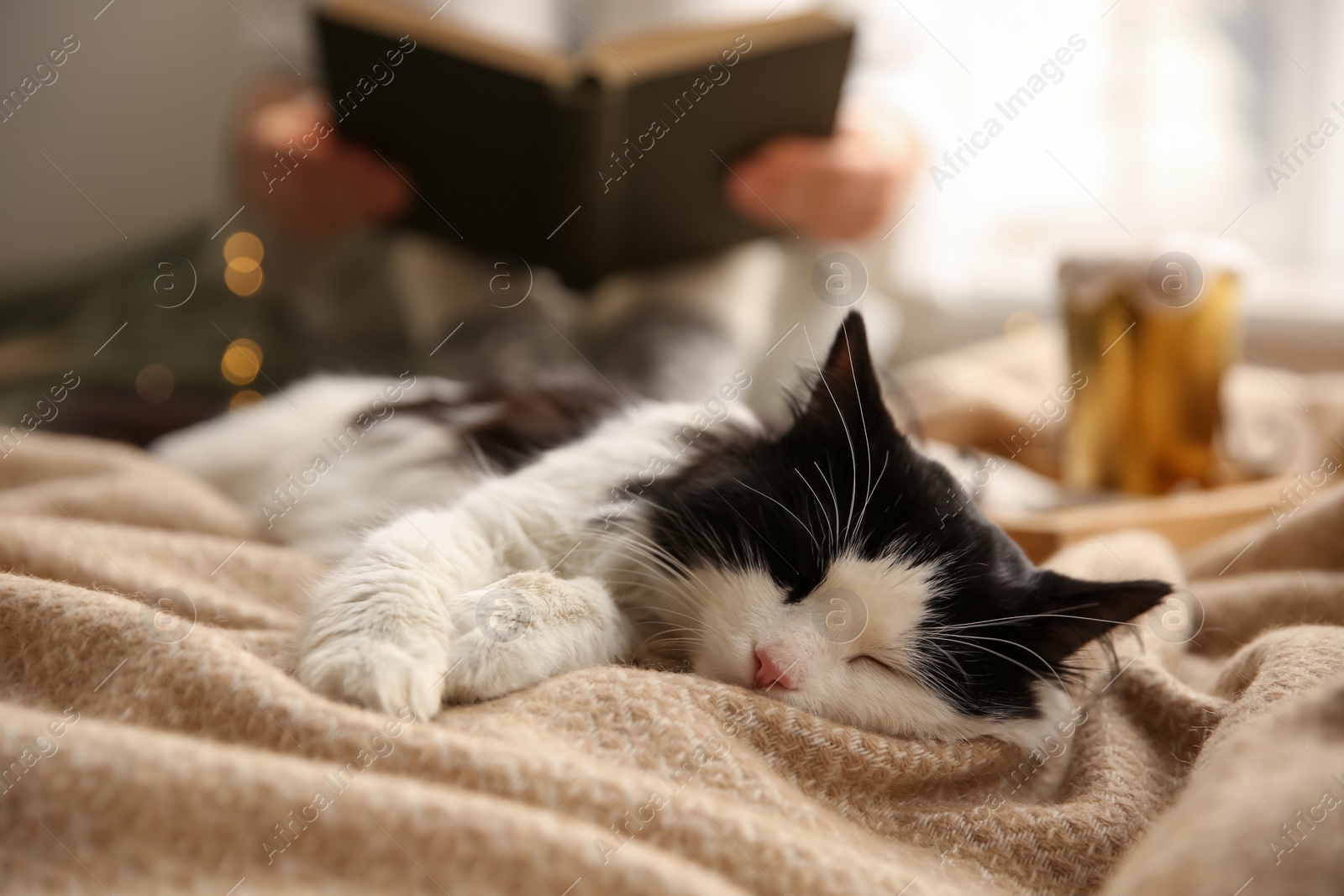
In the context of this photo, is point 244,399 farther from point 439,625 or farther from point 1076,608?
point 1076,608

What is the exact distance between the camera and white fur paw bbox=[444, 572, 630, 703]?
0.89 metres

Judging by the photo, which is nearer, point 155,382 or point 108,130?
point 155,382

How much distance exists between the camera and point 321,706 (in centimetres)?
77

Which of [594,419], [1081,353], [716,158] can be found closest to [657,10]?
[716,158]

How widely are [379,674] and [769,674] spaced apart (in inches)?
15.3

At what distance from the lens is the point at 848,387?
3.60ft

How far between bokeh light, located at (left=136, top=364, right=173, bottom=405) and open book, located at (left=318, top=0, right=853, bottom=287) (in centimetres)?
78

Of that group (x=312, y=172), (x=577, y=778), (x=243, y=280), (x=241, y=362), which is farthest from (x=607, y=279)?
(x=577, y=778)

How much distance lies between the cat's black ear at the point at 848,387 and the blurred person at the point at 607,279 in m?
1.01

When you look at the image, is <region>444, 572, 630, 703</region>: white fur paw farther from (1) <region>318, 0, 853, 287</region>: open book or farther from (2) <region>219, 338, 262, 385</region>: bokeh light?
(2) <region>219, 338, 262, 385</region>: bokeh light

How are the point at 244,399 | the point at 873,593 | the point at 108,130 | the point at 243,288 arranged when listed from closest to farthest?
1. the point at 873,593
2. the point at 244,399
3. the point at 108,130
4. the point at 243,288

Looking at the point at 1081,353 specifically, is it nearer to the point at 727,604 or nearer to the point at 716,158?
the point at 716,158

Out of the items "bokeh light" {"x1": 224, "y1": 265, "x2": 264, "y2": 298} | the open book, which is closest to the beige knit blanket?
the open book

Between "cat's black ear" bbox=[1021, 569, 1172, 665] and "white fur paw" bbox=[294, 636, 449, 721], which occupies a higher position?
"cat's black ear" bbox=[1021, 569, 1172, 665]
